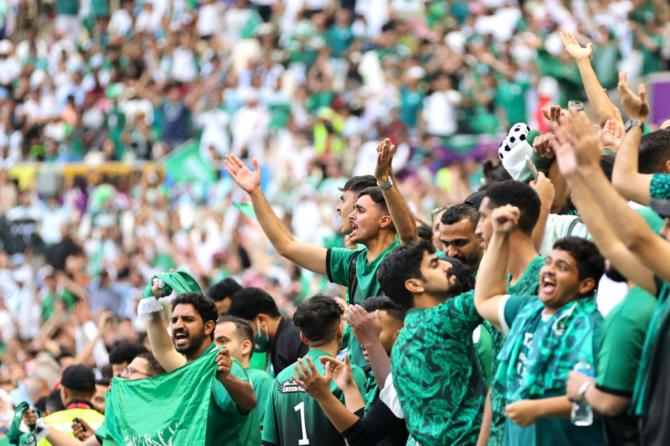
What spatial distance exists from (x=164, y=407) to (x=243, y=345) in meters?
0.71

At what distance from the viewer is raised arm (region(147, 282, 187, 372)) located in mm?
7359

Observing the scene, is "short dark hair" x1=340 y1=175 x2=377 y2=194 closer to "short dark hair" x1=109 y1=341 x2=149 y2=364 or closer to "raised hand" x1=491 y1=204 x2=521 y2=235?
"short dark hair" x1=109 y1=341 x2=149 y2=364

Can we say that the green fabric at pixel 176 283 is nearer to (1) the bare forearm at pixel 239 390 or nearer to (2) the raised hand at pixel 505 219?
(1) the bare forearm at pixel 239 390

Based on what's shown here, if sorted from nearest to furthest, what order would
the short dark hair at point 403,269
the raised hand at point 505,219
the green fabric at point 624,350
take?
the green fabric at point 624,350 < the raised hand at point 505,219 < the short dark hair at point 403,269

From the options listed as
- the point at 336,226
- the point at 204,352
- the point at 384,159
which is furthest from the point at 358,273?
the point at 336,226

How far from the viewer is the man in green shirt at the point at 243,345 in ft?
25.7

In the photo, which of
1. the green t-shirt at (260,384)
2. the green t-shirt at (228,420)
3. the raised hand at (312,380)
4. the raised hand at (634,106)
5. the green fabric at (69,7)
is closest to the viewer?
the raised hand at (634,106)

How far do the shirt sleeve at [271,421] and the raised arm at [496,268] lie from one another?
1876 mm

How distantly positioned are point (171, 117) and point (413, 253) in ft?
58.5

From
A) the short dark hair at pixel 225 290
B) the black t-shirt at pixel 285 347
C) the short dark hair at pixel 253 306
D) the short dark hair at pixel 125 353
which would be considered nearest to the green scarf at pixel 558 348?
the black t-shirt at pixel 285 347

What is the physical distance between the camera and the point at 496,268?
219 inches

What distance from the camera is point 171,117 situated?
23516 millimetres

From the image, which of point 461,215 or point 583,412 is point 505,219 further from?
point 461,215

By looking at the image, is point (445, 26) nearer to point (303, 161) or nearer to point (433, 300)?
point (303, 161)
